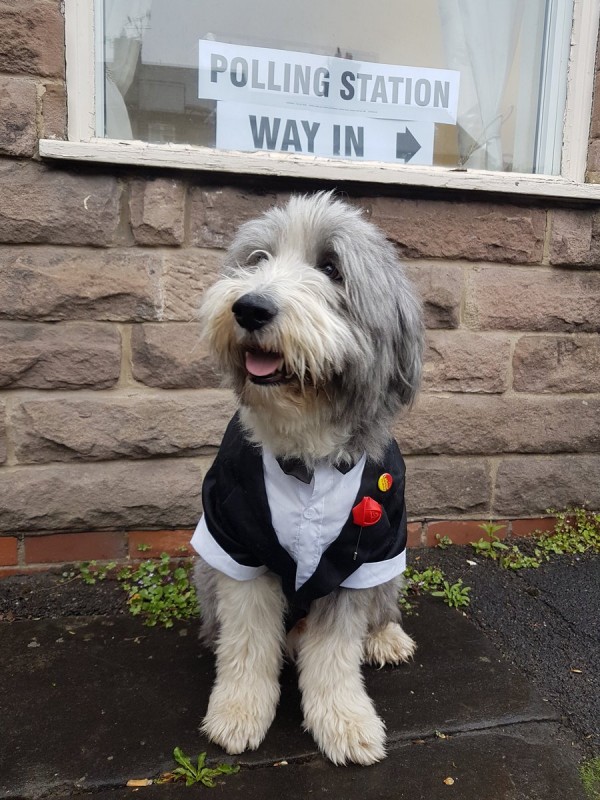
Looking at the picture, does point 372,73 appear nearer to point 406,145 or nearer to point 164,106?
point 406,145

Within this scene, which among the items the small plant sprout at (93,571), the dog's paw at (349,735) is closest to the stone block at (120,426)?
the small plant sprout at (93,571)

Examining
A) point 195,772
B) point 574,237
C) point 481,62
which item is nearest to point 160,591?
point 195,772

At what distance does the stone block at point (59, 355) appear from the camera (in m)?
2.71

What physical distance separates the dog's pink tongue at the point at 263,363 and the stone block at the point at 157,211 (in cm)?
129

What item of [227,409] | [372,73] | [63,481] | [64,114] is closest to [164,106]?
[64,114]

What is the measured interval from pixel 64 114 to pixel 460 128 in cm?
203

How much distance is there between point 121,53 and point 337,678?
2871 millimetres

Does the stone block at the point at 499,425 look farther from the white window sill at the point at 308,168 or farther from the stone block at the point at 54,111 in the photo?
the stone block at the point at 54,111

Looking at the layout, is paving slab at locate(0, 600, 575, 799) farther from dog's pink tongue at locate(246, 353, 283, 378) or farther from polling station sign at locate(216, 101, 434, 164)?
polling station sign at locate(216, 101, 434, 164)

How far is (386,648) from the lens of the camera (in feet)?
7.70

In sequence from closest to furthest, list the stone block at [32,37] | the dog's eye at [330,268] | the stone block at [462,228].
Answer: the dog's eye at [330,268]
the stone block at [32,37]
the stone block at [462,228]

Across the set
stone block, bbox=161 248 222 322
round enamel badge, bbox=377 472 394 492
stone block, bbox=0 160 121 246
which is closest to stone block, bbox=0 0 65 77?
stone block, bbox=0 160 121 246

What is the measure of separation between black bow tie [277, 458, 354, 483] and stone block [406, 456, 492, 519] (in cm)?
140

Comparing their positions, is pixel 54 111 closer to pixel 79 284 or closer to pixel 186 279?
pixel 79 284
